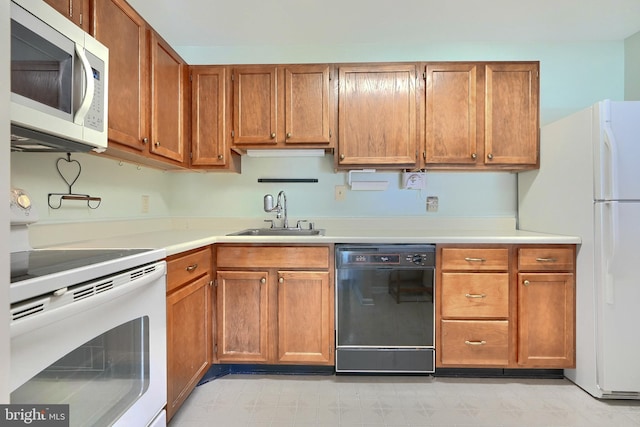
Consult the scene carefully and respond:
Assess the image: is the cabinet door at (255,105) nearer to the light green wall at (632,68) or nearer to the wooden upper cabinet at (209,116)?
the wooden upper cabinet at (209,116)

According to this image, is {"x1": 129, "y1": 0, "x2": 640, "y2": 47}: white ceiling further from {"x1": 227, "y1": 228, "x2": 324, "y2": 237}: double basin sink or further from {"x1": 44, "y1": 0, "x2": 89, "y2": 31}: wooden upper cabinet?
{"x1": 227, "y1": 228, "x2": 324, "y2": 237}: double basin sink

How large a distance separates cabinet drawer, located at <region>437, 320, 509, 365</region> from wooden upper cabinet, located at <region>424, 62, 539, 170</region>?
3.46 ft

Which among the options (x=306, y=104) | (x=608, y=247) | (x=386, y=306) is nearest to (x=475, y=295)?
(x=386, y=306)

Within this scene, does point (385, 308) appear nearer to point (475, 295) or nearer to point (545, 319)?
point (475, 295)

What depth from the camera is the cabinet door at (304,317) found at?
191 cm

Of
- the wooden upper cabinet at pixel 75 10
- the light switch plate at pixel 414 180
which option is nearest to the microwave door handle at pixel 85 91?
the wooden upper cabinet at pixel 75 10

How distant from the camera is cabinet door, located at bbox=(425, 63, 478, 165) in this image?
211cm

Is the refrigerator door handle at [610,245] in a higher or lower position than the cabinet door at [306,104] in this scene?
lower

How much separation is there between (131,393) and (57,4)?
1501 millimetres

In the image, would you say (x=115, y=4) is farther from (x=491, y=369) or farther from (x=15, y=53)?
(x=491, y=369)

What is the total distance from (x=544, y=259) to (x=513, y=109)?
3.32 ft

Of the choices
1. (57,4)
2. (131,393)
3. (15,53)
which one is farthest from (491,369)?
(57,4)

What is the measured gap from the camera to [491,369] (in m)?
1.95

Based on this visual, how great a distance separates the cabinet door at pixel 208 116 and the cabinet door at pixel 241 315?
83 centimetres
